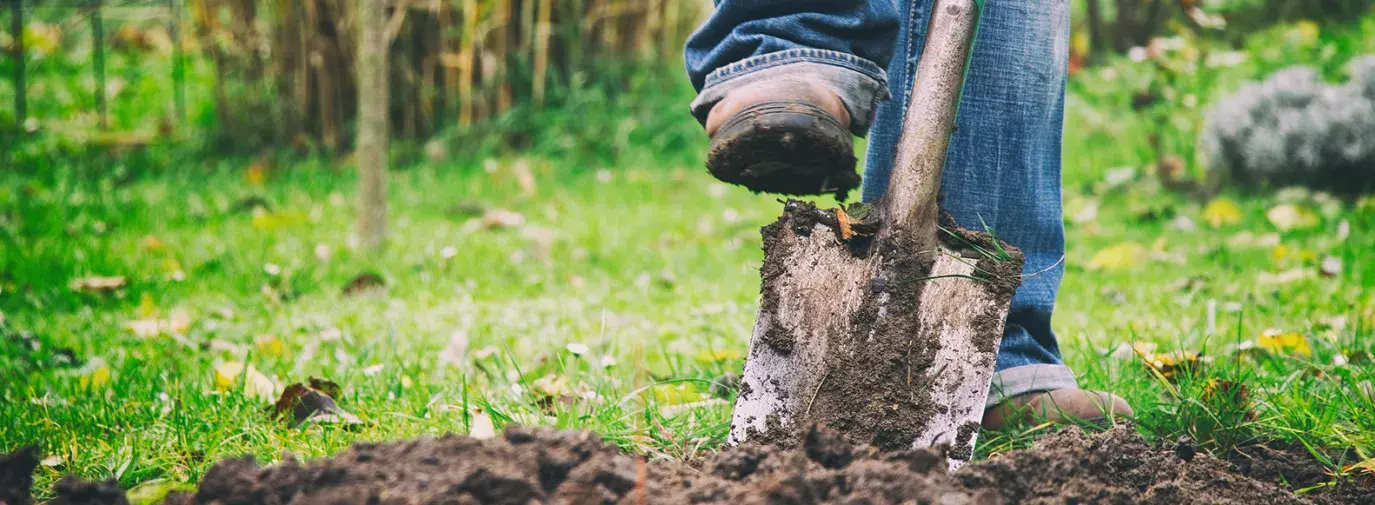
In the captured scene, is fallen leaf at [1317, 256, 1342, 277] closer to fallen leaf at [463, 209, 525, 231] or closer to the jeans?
the jeans

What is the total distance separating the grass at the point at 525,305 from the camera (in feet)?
5.30

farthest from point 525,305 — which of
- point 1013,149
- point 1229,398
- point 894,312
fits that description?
point 1229,398

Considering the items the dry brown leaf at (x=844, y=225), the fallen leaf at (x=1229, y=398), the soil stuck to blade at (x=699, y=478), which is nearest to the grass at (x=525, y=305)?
the fallen leaf at (x=1229, y=398)

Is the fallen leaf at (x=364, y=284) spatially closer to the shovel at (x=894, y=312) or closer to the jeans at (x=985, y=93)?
the jeans at (x=985, y=93)

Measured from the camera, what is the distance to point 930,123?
1.45 m

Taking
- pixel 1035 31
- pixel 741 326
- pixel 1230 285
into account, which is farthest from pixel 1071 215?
pixel 1035 31

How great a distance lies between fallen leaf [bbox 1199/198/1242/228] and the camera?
4.22m

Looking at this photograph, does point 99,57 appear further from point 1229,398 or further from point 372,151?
point 1229,398

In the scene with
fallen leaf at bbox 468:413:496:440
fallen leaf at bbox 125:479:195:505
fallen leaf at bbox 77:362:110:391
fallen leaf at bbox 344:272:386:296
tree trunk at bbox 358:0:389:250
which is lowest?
fallen leaf at bbox 77:362:110:391

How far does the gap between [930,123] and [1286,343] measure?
1.31 metres

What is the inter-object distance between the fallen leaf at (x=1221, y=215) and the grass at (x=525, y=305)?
0.03m

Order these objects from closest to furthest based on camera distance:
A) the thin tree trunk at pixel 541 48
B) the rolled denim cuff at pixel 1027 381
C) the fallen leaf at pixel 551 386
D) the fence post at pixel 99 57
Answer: the rolled denim cuff at pixel 1027 381, the fallen leaf at pixel 551 386, the fence post at pixel 99 57, the thin tree trunk at pixel 541 48

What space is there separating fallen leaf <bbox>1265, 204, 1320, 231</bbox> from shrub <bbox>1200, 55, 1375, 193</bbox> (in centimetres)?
44

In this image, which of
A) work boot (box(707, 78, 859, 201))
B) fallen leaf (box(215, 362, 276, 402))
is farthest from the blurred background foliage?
work boot (box(707, 78, 859, 201))
